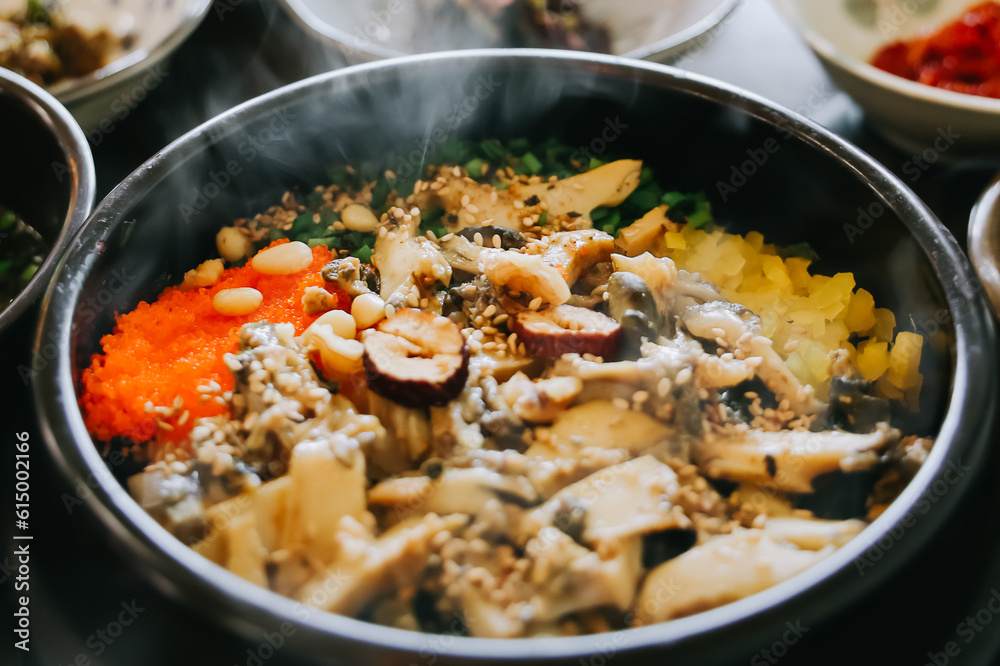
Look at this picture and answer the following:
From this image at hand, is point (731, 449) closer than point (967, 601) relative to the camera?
No

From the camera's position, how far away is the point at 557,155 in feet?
5.69

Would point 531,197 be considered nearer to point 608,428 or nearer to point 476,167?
point 476,167

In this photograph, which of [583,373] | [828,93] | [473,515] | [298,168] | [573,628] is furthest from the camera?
[828,93]

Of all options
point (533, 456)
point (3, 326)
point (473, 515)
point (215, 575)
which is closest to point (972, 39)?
point (533, 456)

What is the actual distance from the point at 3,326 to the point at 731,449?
1293 mm

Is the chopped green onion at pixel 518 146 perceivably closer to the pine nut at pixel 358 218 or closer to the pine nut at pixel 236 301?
the pine nut at pixel 358 218

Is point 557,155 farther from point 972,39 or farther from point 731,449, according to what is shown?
point 972,39

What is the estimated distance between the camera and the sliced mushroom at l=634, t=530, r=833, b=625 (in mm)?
940

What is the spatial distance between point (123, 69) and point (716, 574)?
1.91m

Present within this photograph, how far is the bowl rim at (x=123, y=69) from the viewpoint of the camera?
1.76m

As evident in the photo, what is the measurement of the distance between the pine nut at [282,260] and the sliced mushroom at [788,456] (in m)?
0.95

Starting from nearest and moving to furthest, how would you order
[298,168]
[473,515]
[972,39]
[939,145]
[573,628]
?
[573,628] → [473,515] → [298,168] → [939,145] → [972,39]

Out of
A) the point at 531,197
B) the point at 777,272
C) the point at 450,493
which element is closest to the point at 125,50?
the point at 531,197

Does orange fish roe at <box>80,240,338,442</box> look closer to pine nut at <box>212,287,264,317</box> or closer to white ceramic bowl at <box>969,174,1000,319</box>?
pine nut at <box>212,287,264,317</box>
